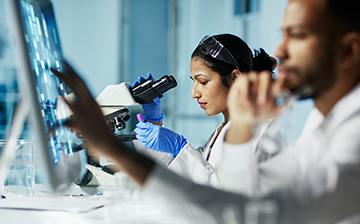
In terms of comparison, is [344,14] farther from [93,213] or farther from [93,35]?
[93,35]

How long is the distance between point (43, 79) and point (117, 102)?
0.58 meters

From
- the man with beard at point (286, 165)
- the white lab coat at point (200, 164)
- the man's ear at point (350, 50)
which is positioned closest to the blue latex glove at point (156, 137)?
the white lab coat at point (200, 164)

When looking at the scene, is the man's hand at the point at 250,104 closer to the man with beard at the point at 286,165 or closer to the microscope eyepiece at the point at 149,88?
the man with beard at the point at 286,165

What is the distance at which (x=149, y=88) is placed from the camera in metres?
1.48

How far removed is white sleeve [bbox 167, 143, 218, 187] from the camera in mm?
1356

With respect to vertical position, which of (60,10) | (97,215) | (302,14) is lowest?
(97,215)

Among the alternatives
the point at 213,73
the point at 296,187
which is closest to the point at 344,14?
the point at 296,187

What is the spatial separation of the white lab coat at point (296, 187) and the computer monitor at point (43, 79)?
0.27 m

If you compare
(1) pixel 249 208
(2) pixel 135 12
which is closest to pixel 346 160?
(1) pixel 249 208

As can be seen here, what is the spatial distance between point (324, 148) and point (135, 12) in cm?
557

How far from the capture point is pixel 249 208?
0.62 metres

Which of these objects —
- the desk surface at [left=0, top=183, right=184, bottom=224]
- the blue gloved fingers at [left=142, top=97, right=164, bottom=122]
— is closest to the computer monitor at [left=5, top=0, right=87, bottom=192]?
the desk surface at [left=0, top=183, right=184, bottom=224]

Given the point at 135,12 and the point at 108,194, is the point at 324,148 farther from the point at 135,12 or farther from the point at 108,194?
the point at 135,12

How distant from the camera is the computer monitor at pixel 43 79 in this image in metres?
0.63
